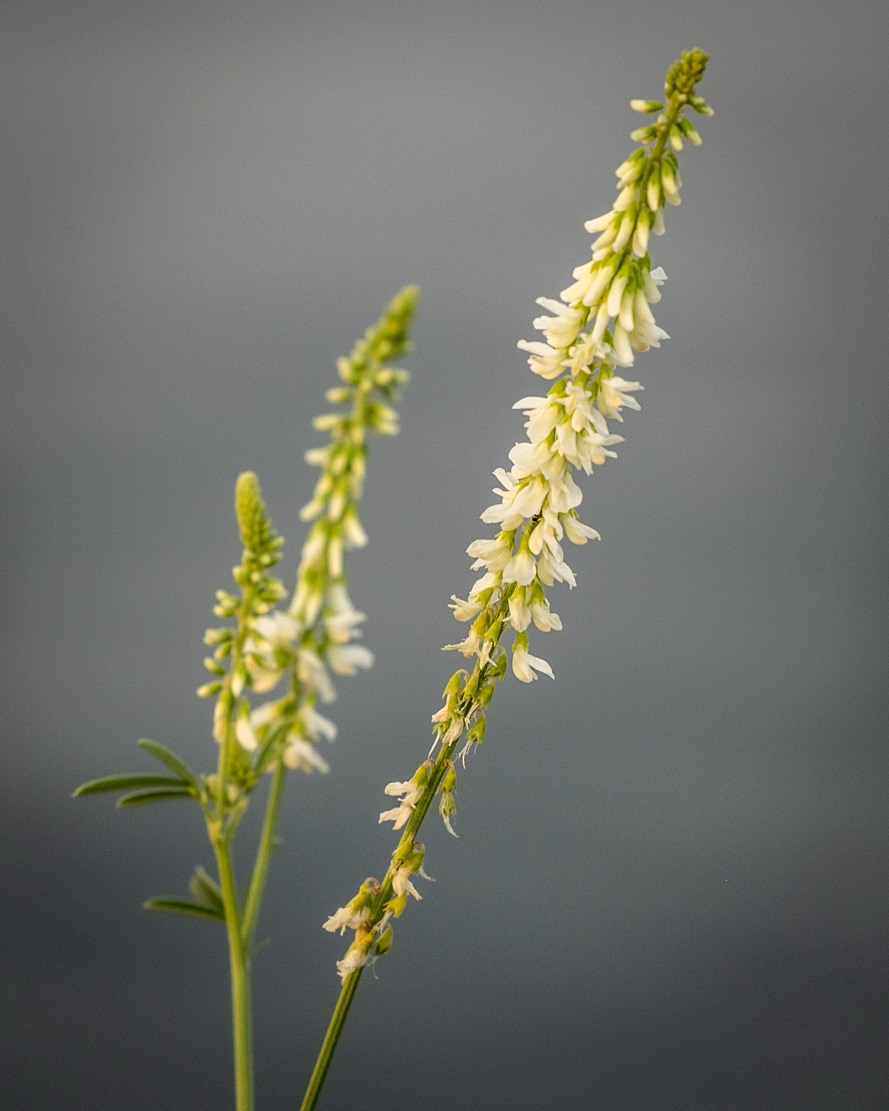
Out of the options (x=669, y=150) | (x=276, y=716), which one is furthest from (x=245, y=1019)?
(x=669, y=150)

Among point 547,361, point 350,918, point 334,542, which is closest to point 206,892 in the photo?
point 350,918

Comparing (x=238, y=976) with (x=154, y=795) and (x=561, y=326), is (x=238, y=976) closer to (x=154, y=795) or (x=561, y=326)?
(x=154, y=795)

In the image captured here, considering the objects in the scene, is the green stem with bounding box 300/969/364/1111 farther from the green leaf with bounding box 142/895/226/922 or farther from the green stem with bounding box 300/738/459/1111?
the green leaf with bounding box 142/895/226/922

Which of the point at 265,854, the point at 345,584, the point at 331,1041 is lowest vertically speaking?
the point at 331,1041

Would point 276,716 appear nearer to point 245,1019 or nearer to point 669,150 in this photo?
point 245,1019

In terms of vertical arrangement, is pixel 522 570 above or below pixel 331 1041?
above

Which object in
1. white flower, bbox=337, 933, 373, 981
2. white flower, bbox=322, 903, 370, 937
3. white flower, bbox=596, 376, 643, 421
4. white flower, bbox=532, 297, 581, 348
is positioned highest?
white flower, bbox=532, 297, 581, 348

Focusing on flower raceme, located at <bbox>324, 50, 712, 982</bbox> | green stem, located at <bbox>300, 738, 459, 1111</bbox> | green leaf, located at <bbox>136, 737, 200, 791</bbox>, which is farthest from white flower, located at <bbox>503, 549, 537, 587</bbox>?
green leaf, located at <bbox>136, 737, 200, 791</bbox>
